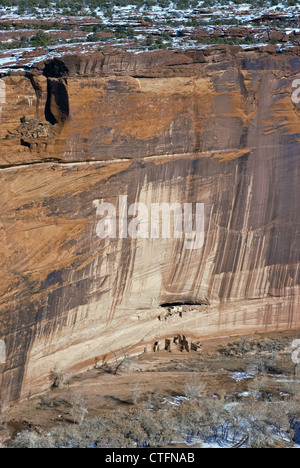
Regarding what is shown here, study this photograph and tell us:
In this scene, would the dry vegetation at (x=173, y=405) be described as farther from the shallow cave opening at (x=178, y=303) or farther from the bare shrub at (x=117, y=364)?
the shallow cave opening at (x=178, y=303)

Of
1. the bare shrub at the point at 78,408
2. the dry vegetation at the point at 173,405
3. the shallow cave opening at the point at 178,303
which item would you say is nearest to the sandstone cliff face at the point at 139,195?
the shallow cave opening at the point at 178,303

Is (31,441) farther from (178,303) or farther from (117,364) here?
(178,303)

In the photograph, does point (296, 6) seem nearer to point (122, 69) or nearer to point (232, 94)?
point (232, 94)

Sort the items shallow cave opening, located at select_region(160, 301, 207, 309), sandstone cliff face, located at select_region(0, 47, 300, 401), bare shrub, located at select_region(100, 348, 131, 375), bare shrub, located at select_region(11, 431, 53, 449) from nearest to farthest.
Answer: bare shrub, located at select_region(11, 431, 53, 449)
sandstone cliff face, located at select_region(0, 47, 300, 401)
bare shrub, located at select_region(100, 348, 131, 375)
shallow cave opening, located at select_region(160, 301, 207, 309)

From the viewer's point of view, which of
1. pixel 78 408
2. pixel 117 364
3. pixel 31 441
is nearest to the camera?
pixel 31 441

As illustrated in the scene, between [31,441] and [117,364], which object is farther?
[117,364]

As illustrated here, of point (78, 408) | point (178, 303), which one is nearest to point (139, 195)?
point (178, 303)

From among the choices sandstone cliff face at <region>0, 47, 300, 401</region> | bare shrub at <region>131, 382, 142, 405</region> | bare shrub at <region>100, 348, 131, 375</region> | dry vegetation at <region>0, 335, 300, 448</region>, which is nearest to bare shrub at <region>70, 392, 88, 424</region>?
dry vegetation at <region>0, 335, 300, 448</region>

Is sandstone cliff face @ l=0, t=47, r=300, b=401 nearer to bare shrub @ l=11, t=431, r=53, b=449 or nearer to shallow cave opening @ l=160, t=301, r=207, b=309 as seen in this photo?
shallow cave opening @ l=160, t=301, r=207, b=309

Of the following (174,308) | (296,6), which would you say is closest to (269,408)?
(174,308)
